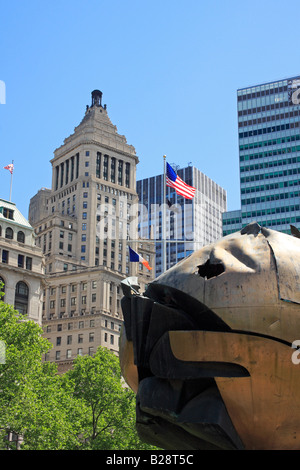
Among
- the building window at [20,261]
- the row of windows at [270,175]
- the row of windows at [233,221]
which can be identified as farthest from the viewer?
the row of windows at [233,221]

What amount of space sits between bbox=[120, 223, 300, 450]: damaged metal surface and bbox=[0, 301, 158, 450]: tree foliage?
93.2 feet

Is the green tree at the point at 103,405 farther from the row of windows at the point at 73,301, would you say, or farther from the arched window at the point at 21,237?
the row of windows at the point at 73,301

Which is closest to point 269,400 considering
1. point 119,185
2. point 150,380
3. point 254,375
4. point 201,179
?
point 254,375

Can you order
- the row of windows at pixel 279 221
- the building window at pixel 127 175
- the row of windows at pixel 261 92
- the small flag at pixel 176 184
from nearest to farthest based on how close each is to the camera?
the small flag at pixel 176 184 → the row of windows at pixel 279 221 → the row of windows at pixel 261 92 → the building window at pixel 127 175

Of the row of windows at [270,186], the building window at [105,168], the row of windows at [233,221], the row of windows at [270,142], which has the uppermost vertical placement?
the building window at [105,168]

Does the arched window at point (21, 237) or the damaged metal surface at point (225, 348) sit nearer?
the damaged metal surface at point (225, 348)

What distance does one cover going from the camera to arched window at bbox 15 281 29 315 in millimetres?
80875

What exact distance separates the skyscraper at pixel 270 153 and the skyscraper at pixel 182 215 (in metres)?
34.3

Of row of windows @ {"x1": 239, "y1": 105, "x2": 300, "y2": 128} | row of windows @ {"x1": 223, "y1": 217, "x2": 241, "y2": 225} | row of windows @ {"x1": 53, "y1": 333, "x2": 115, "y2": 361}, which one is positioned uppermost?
row of windows @ {"x1": 239, "y1": 105, "x2": 300, "y2": 128}

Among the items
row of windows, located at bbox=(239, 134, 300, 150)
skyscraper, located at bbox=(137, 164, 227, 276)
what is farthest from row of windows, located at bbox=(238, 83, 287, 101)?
skyscraper, located at bbox=(137, 164, 227, 276)

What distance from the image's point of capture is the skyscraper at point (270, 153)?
121125 millimetres

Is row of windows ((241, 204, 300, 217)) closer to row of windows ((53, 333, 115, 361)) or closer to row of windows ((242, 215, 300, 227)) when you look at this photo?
row of windows ((242, 215, 300, 227))

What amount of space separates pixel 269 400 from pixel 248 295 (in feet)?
7.34

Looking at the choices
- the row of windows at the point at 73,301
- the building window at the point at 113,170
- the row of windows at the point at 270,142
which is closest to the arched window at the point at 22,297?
the row of windows at the point at 73,301
